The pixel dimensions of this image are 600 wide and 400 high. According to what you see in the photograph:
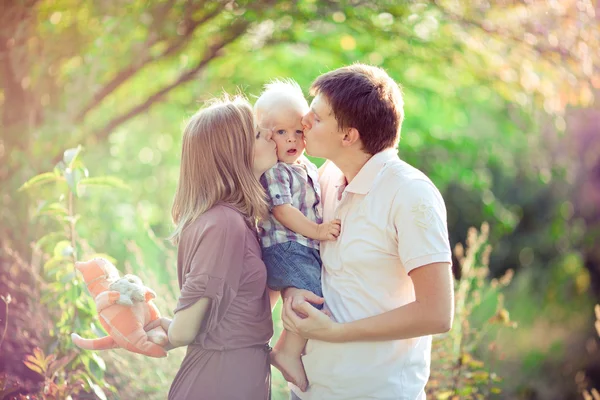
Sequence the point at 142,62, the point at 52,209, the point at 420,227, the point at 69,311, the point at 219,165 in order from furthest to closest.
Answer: the point at 142,62
the point at 69,311
the point at 52,209
the point at 219,165
the point at 420,227

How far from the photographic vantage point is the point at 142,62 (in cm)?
508

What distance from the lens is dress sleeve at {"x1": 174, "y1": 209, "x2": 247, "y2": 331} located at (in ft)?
7.07

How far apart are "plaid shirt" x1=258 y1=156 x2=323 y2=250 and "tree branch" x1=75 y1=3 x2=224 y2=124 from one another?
2.59 meters

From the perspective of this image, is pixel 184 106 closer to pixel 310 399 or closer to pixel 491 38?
pixel 491 38

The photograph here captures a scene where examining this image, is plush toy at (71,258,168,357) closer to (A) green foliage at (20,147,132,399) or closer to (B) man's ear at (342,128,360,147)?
(A) green foliage at (20,147,132,399)

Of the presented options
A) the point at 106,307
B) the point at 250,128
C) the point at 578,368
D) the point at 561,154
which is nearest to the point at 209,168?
the point at 250,128

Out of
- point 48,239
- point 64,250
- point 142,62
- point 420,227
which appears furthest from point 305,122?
point 142,62

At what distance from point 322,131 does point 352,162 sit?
142 mm

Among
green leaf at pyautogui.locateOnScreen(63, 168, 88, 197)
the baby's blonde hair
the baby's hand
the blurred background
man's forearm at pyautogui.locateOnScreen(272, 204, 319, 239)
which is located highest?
the baby's blonde hair

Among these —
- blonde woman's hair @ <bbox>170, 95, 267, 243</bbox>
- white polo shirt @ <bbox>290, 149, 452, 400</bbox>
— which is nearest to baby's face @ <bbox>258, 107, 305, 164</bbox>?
blonde woman's hair @ <bbox>170, 95, 267, 243</bbox>

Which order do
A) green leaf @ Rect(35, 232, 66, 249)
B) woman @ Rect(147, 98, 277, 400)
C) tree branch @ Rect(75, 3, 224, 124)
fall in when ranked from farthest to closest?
tree branch @ Rect(75, 3, 224, 124) < green leaf @ Rect(35, 232, 66, 249) < woman @ Rect(147, 98, 277, 400)

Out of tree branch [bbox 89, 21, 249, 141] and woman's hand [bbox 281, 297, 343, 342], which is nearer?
woman's hand [bbox 281, 297, 343, 342]

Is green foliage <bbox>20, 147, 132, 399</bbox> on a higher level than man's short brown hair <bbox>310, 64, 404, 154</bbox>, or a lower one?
lower

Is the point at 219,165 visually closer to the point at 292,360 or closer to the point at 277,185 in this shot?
the point at 277,185
